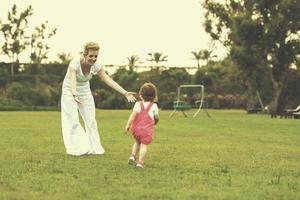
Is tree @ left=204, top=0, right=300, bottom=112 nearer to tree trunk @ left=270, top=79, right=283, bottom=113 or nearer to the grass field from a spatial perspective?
tree trunk @ left=270, top=79, right=283, bottom=113

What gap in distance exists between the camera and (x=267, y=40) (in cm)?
5003

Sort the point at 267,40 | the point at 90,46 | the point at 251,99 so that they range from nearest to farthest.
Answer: the point at 90,46 < the point at 267,40 < the point at 251,99

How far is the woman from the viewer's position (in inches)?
466

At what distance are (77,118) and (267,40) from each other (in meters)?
39.3

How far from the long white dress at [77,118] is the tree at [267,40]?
125ft

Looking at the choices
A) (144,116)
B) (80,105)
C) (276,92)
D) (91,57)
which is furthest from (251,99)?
(144,116)

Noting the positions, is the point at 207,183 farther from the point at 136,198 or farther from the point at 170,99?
the point at 170,99

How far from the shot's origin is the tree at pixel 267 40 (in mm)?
49688

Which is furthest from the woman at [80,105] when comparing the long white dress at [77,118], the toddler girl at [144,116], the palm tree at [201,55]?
the palm tree at [201,55]

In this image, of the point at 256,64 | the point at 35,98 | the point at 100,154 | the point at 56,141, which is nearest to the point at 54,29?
the point at 35,98

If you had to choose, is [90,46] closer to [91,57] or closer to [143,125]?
[91,57]

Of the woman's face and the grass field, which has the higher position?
the woman's face

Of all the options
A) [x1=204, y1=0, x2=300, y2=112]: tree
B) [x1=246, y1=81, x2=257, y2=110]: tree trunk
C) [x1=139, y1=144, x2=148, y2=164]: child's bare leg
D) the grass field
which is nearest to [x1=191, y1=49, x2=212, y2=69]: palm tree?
[x1=246, y1=81, x2=257, y2=110]: tree trunk

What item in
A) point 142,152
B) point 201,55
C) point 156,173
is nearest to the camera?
point 156,173
